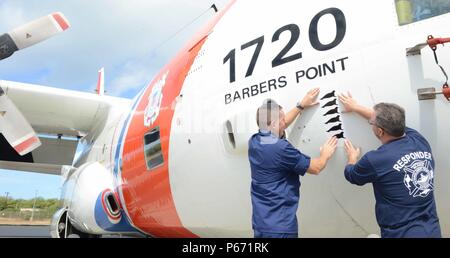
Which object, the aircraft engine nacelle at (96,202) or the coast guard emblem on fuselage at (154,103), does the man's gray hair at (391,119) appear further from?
the aircraft engine nacelle at (96,202)

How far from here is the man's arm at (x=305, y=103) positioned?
345cm

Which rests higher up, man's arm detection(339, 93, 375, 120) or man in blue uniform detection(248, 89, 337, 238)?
man's arm detection(339, 93, 375, 120)

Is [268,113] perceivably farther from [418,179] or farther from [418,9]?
[418,9]

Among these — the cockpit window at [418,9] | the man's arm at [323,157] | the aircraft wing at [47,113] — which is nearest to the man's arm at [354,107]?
the man's arm at [323,157]

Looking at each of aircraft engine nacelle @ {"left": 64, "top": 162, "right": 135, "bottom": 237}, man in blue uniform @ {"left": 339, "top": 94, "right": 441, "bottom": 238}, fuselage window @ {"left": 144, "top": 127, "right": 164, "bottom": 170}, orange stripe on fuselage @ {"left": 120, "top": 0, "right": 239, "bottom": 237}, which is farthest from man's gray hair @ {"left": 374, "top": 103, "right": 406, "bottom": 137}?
aircraft engine nacelle @ {"left": 64, "top": 162, "right": 135, "bottom": 237}

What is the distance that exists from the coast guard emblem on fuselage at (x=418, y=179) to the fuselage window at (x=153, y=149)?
3.50 meters

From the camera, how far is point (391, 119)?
2803mm

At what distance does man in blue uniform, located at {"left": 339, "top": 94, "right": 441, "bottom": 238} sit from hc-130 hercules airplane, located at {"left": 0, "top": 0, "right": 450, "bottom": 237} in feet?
0.47

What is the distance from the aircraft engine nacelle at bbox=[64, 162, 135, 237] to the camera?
7416 mm

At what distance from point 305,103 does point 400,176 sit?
1053mm

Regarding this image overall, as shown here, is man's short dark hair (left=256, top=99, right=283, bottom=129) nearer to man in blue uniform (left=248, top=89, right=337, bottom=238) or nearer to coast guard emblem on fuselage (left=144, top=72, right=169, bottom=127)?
man in blue uniform (left=248, top=89, right=337, bottom=238)

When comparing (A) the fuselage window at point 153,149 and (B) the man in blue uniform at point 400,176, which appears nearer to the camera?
(B) the man in blue uniform at point 400,176

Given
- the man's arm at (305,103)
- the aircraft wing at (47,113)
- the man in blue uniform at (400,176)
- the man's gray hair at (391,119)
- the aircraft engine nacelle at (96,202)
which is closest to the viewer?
the man in blue uniform at (400,176)
